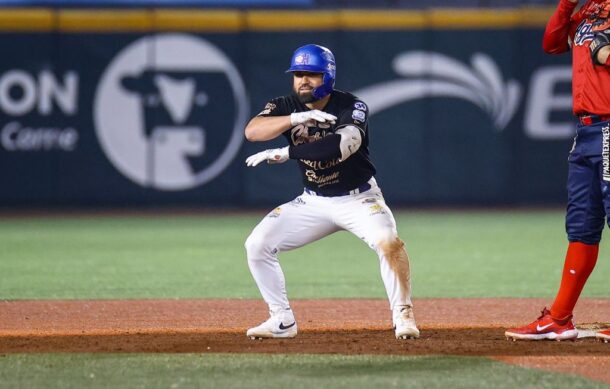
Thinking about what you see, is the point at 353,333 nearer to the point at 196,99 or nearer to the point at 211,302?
the point at 211,302

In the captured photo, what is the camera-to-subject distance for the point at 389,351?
20.0 ft

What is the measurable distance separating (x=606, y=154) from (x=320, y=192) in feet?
5.60

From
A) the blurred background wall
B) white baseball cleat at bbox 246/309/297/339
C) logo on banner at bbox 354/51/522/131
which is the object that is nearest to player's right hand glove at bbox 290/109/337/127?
white baseball cleat at bbox 246/309/297/339

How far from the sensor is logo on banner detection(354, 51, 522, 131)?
18375 millimetres

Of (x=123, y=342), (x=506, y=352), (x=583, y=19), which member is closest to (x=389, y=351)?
(x=506, y=352)

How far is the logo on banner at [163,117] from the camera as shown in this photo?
703 inches

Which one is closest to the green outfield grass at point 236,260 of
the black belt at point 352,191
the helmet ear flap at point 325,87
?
the black belt at point 352,191

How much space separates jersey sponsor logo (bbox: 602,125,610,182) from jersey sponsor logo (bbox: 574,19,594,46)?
0.51 metres

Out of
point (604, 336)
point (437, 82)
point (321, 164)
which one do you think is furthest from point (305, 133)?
point (437, 82)

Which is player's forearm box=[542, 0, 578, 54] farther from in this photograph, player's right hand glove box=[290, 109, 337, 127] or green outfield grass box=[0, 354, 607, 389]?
green outfield grass box=[0, 354, 607, 389]


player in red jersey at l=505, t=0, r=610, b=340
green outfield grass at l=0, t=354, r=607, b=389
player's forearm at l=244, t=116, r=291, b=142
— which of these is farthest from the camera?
player's forearm at l=244, t=116, r=291, b=142

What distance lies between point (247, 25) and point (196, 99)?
1.44 m

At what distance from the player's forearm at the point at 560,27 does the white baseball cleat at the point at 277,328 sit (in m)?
2.20

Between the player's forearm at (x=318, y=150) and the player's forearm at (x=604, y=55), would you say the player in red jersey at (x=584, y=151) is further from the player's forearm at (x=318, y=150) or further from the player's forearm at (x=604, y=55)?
the player's forearm at (x=318, y=150)
